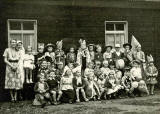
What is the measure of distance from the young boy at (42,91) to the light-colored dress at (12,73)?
87 cm

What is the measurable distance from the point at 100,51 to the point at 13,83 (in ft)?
11.0

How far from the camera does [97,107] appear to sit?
34.1ft

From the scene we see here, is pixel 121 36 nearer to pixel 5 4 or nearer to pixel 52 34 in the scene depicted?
pixel 52 34

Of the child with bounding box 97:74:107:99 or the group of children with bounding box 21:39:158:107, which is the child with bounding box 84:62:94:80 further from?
the child with bounding box 97:74:107:99

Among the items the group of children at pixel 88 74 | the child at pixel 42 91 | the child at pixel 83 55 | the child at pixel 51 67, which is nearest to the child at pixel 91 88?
the group of children at pixel 88 74

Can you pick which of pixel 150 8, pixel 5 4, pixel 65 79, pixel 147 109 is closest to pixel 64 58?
pixel 65 79

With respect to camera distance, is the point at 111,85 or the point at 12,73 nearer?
the point at 12,73

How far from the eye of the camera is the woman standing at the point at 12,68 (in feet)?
38.0

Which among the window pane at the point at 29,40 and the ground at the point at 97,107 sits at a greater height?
the window pane at the point at 29,40

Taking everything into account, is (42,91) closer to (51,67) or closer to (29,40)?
(51,67)

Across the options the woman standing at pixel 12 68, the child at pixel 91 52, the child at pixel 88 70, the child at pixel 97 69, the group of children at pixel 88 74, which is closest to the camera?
the group of children at pixel 88 74

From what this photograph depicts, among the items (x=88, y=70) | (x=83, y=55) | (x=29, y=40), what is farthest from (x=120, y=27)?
(x=29, y=40)

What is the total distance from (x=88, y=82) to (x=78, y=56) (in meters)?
1.18

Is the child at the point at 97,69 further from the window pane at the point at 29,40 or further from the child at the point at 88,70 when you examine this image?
the window pane at the point at 29,40
